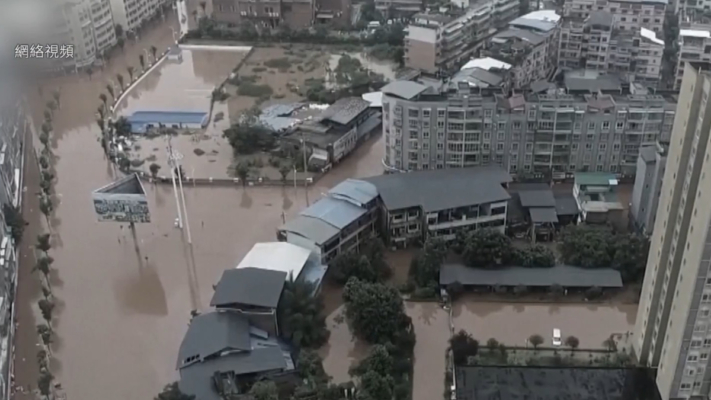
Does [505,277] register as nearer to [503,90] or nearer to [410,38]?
[503,90]

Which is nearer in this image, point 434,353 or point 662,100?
point 434,353

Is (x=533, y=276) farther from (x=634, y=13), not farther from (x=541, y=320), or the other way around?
(x=634, y=13)

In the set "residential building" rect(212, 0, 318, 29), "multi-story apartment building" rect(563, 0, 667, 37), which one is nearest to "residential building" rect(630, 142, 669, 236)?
"multi-story apartment building" rect(563, 0, 667, 37)

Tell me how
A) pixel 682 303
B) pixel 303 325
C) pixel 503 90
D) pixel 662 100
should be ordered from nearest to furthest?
pixel 682 303
pixel 303 325
pixel 662 100
pixel 503 90

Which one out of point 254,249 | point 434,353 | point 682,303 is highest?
point 682,303

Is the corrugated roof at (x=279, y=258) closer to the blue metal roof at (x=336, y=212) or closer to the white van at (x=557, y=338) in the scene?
the blue metal roof at (x=336, y=212)

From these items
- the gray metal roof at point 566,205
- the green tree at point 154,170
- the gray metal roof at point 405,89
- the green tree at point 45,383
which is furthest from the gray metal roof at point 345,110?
the green tree at point 45,383

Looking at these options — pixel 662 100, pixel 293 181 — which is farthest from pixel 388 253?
pixel 662 100

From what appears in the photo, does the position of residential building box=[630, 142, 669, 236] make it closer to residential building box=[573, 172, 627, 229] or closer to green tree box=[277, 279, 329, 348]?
residential building box=[573, 172, 627, 229]

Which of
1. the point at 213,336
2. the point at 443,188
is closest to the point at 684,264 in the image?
the point at 443,188
